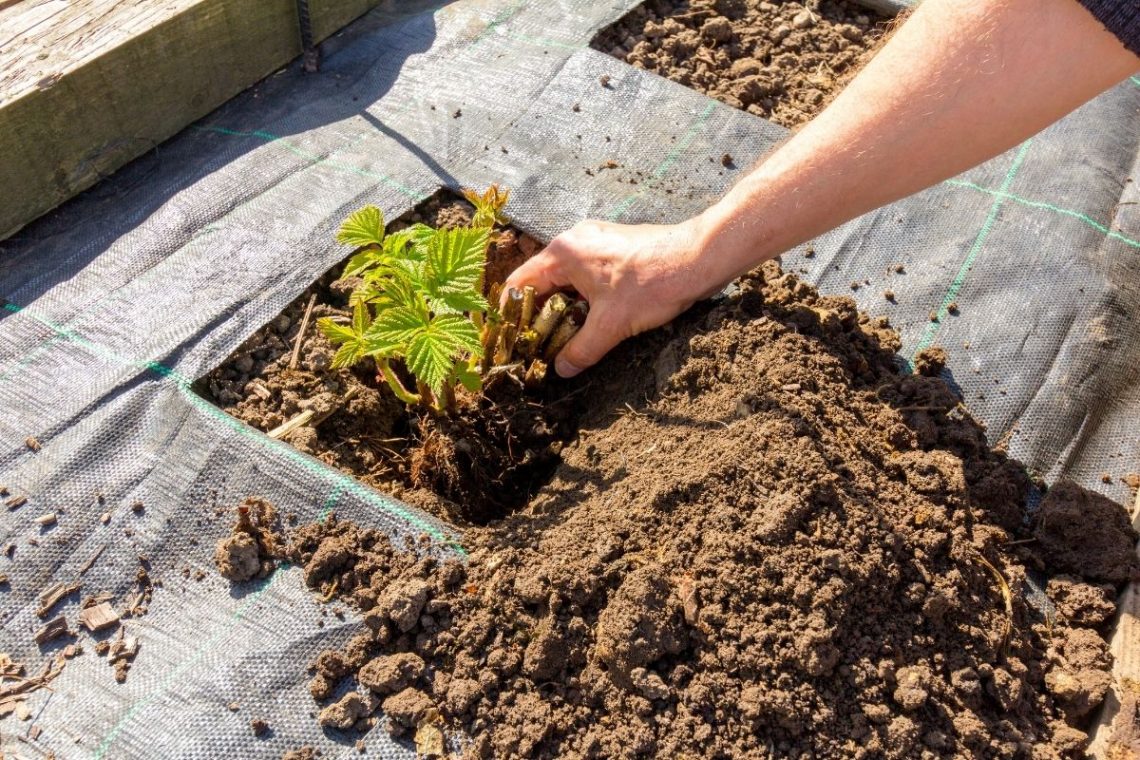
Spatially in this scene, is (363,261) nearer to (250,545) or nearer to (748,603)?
(250,545)

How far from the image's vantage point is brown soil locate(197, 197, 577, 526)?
81.1 inches

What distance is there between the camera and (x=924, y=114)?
171 cm

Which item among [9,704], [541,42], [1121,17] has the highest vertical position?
[1121,17]

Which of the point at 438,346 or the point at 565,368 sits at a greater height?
the point at 438,346

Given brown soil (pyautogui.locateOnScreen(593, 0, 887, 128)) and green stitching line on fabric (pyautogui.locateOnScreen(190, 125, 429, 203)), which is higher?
brown soil (pyautogui.locateOnScreen(593, 0, 887, 128))

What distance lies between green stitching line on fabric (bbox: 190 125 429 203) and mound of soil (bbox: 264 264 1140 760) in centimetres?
106

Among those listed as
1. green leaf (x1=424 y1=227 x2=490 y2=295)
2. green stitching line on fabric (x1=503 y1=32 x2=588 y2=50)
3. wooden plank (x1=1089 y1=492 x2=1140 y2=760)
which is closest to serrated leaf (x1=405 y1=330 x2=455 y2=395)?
green leaf (x1=424 y1=227 x2=490 y2=295)

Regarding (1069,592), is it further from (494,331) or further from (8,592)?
(8,592)

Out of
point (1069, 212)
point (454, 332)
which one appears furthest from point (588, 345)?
point (1069, 212)


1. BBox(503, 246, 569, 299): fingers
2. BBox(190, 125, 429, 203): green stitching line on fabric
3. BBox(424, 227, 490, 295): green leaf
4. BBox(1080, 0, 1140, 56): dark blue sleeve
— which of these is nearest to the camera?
BBox(1080, 0, 1140, 56): dark blue sleeve

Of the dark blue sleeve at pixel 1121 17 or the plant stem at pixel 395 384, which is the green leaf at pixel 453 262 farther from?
the dark blue sleeve at pixel 1121 17

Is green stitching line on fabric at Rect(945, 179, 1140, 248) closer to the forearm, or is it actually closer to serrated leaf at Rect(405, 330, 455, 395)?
the forearm

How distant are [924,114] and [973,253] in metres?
0.83

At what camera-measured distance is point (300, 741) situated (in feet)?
5.24
